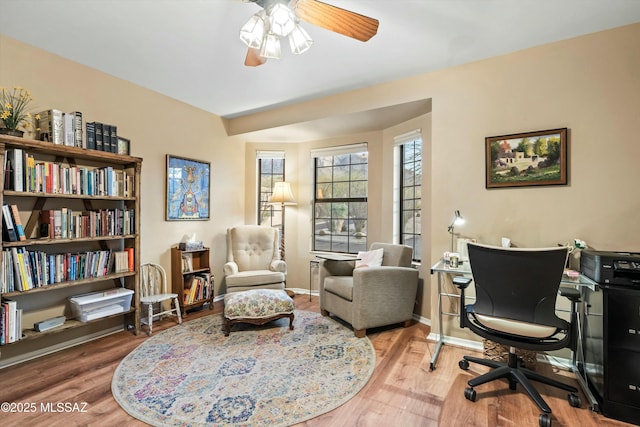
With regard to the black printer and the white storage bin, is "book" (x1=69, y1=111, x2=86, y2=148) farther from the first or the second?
the black printer

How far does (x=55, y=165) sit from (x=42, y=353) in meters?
1.62

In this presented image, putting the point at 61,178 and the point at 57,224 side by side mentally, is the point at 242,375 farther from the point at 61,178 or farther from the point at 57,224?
the point at 61,178

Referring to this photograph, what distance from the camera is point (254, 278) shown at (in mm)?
3609

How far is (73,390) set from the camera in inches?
78.0

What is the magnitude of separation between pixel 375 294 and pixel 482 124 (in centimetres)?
190

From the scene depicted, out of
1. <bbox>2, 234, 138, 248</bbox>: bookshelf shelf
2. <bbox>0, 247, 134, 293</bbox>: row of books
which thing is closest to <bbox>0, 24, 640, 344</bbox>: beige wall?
<bbox>2, 234, 138, 248</bbox>: bookshelf shelf

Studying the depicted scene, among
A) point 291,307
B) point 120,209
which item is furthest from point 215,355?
point 120,209

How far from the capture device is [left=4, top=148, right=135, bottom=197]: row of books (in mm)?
2221

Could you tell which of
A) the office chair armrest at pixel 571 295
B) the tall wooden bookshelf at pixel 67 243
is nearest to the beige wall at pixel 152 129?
the tall wooden bookshelf at pixel 67 243

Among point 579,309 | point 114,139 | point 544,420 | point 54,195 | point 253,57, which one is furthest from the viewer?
point 114,139

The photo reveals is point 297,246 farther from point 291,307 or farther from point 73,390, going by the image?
point 73,390

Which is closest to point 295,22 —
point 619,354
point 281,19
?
point 281,19

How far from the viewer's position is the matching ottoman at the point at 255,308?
2.82 m

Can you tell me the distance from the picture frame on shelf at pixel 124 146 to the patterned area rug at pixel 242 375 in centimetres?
196
